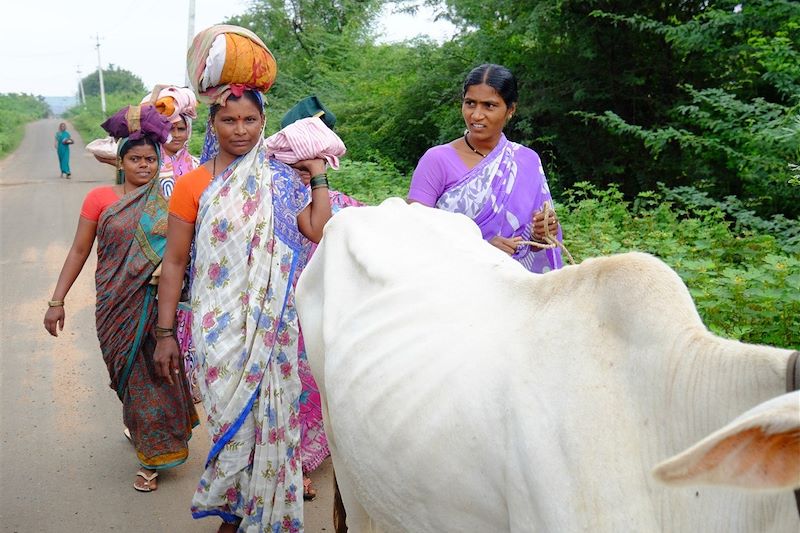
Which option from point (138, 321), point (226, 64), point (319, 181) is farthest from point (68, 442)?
point (226, 64)

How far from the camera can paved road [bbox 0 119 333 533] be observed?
394 cm

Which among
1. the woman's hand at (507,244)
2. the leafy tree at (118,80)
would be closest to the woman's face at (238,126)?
the woman's hand at (507,244)

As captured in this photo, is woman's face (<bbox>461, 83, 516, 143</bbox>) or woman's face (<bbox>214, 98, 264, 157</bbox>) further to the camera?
woman's face (<bbox>461, 83, 516, 143</bbox>)

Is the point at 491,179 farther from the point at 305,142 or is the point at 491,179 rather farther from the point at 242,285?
the point at 242,285

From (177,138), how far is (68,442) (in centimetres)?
198

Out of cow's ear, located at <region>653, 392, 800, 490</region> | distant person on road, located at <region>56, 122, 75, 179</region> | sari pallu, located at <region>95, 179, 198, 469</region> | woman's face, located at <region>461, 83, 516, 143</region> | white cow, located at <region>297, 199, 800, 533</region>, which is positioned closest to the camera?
cow's ear, located at <region>653, 392, 800, 490</region>

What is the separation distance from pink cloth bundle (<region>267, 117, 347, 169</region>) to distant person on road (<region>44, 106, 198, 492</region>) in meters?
0.95

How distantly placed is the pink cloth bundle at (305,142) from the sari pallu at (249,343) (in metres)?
0.08

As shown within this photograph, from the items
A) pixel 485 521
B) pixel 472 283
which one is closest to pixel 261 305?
pixel 472 283

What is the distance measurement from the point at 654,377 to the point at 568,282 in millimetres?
358

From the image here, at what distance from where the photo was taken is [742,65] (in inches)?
327

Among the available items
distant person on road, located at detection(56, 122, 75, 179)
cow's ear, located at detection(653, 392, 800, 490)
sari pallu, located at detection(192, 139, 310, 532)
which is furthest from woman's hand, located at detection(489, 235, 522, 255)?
distant person on road, located at detection(56, 122, 75, 179)

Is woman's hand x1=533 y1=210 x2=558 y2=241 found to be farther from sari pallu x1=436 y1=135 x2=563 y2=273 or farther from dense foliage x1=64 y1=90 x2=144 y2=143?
dense foliage x1=64 y1=90 x2=144 y2=143

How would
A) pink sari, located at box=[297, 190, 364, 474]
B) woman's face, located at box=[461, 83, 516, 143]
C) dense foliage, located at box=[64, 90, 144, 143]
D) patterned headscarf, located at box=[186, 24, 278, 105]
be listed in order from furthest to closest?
dense foliage, located at box=[64, 90, 144, 143] → pink sari, located at box=[297, 190, 364, 474] → woman's face, located at box=[461, 83, 516, 143] → patterned headscarf, located at box=[186, 24, 278, 105]
